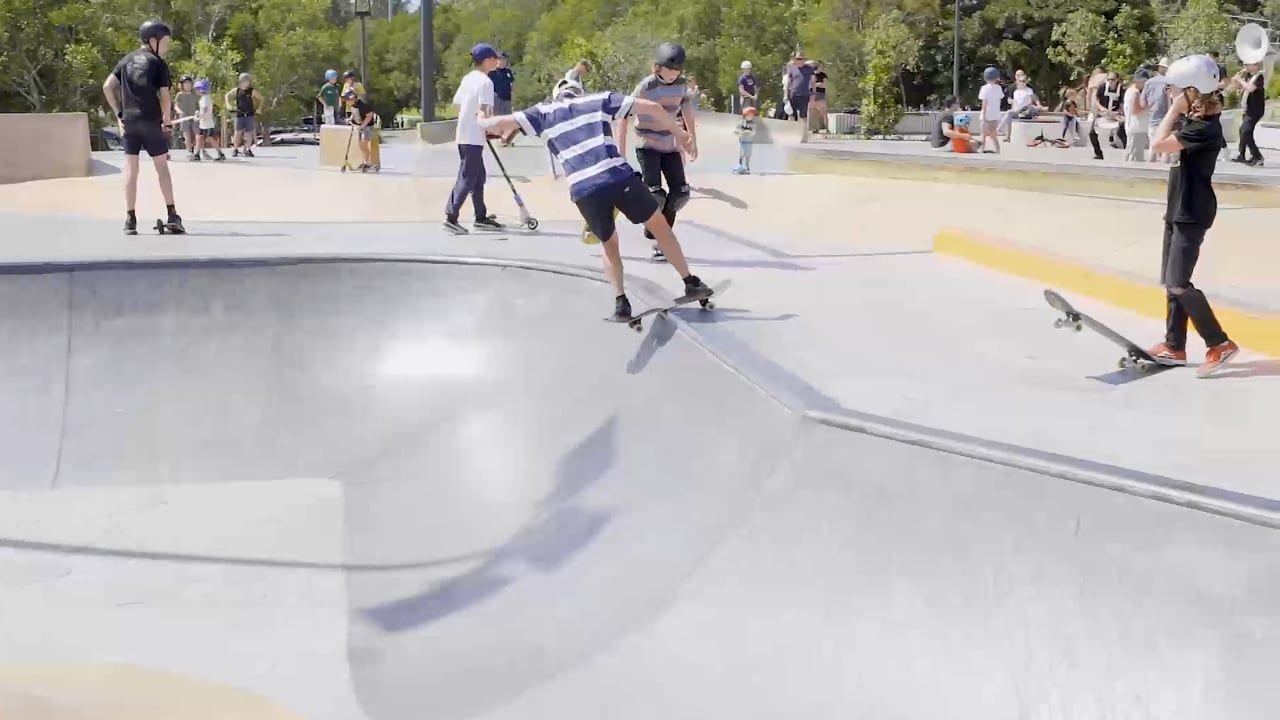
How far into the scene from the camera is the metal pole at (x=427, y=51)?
64.5 feet

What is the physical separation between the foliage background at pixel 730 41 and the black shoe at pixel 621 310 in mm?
27413

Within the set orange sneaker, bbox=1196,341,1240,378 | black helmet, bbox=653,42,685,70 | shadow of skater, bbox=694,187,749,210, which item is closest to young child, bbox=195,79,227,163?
shadow of skater, bbox=694,187,749,210

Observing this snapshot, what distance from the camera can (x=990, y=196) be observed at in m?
Result: 13.7

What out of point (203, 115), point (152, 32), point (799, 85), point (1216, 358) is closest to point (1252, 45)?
point (799, 85)

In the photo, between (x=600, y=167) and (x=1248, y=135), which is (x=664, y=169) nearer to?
(x=600, y=167)

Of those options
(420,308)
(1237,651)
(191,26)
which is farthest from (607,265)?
(191,26)

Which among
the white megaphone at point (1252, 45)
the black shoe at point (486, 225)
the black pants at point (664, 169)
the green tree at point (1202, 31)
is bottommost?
the black shoe at point (486, 225)

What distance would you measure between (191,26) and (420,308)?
Result: 42.8 metres

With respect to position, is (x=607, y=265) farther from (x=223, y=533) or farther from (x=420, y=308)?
(x=223, y=533)

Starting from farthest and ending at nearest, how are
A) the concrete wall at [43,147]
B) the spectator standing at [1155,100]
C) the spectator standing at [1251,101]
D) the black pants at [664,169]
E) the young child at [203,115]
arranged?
the young child at [203,115] < the concrete wall at [43,147] < the spectator standing at [1155,100] < the spectator standing at [1251,101] < the black pants at [664,169]

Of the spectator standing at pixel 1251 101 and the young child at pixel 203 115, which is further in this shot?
Answer: the young child at pixel 203 115

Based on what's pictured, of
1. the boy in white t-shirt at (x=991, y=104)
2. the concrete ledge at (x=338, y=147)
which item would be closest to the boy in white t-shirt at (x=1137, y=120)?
the boy in white t-shirt at (x=991, y=104)

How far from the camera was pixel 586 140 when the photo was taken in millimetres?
6863

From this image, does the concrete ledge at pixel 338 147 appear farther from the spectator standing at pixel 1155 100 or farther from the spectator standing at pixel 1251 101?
A: the spectator standing at pixel 1251 101
